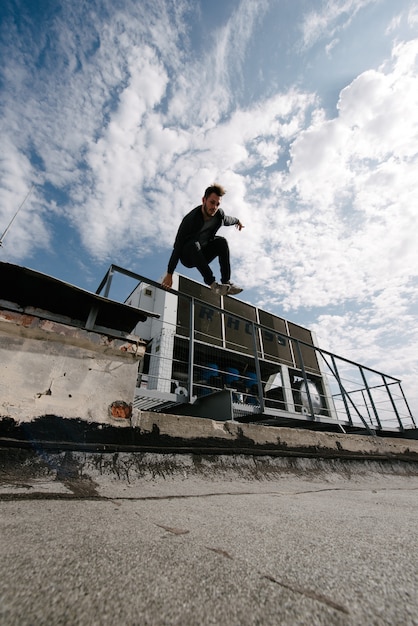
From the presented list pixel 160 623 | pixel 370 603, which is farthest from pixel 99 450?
pixel 370 603

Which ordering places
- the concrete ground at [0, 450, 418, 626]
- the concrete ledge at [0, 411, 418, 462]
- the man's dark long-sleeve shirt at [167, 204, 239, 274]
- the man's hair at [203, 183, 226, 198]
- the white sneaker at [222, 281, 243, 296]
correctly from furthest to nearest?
the white sneaker at [222, 281, 243, 296] → the man's dark long-sleeve shirt at [167, 204, 239, 274] → the man's hair at [203, 183, 226, 198] → the concrete ledge at [0, 411, 418, 462] → the concrete ground at [0, 450, 418, 626]

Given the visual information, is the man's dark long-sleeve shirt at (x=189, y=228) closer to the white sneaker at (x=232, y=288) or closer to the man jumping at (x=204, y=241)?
the man jumping at (x=204, y=241)

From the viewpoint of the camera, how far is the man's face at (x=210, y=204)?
3412mm

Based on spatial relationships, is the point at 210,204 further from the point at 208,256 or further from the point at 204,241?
the point at 208,256

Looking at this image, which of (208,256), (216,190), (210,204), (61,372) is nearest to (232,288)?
(208,256)

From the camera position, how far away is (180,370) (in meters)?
6.65

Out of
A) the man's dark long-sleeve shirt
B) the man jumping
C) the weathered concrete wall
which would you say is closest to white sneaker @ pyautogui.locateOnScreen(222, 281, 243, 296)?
the man jumping

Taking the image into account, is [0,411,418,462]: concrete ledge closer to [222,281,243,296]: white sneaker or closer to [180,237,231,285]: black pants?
[222,281,243,296]: white sneaker

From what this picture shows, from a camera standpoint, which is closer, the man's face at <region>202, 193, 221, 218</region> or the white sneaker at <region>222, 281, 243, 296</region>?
the man's face at <region>202, 193, 221, 218</region>

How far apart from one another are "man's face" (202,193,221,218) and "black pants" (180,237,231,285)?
1.13 feet

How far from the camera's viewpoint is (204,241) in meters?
3.62

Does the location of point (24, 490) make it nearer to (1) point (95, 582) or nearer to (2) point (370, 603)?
(1) point (95, 582)

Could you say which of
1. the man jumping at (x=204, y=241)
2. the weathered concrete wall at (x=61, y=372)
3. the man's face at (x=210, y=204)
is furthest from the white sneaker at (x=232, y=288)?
the weathered concrete wall at (x=61, y=372)

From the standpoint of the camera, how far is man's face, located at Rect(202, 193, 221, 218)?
341 centimetres
